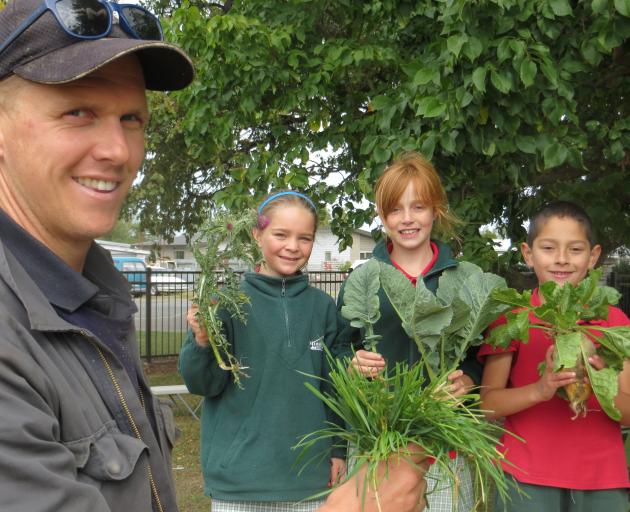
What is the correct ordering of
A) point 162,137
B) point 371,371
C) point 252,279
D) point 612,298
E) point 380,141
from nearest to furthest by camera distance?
point 371,371 → point 612,298 → point 252,279 → point 380,141 → point 162,137

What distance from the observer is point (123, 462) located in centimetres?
107

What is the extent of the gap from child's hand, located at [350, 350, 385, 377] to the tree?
1575mm

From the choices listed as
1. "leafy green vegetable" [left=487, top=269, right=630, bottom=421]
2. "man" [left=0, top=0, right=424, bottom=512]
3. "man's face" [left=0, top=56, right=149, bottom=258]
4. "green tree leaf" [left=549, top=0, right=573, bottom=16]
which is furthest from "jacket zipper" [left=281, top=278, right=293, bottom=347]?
"green tree leaf" [left=549, top=0, right=573, bottom=16]

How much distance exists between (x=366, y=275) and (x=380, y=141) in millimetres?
1784

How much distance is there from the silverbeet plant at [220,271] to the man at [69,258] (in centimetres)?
96

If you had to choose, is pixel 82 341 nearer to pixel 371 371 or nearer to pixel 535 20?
pixel 371 371

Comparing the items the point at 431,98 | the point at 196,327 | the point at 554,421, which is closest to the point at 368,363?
the point at 196,327

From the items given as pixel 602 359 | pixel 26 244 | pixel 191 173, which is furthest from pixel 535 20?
pixel 191 173

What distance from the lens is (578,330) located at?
230 cm

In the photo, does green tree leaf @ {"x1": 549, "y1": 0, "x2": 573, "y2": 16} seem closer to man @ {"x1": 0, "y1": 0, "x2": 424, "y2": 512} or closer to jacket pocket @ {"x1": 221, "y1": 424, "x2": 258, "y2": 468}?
man @ {"x1": 0, "y1": 0, "x2": 424, "y2": 512}

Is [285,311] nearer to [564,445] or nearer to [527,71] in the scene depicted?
[564,445]

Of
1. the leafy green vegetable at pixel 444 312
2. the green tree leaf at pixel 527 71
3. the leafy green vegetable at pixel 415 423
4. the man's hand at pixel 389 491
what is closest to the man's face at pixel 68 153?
the man's hand at pixel 389 491

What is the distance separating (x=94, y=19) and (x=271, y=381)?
5.98 ft

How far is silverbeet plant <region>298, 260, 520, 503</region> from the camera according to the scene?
1.80 metres
